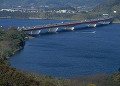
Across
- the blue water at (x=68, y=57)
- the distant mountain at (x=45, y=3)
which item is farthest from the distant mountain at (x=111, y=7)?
the blue water at (x=68, y=57)

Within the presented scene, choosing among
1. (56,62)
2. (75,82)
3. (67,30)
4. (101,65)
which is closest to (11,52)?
(56,62)

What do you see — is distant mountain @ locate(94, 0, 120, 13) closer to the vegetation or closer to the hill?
the hill

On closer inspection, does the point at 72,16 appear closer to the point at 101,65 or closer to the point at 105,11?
the point at 105,11

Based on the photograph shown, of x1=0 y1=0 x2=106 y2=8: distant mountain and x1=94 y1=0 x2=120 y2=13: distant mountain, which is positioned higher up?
x1=94 y1=0 x2=120 y2=13: distant mountain

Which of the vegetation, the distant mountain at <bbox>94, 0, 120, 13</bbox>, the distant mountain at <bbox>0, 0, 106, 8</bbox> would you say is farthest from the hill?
the vegetation

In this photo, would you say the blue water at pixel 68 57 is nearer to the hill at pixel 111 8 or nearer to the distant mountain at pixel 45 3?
the hill at pixel 111 8

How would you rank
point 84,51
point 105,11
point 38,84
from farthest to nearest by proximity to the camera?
point 105,11 → point 84,51 → point 38,84

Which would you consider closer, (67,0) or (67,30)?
(67,30)

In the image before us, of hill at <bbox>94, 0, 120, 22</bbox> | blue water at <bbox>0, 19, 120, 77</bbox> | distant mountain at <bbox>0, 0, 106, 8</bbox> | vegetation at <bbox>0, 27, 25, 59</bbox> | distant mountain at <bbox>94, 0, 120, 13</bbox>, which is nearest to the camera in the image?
blue water at <bbox>0, 19, 120, 77</bbox>

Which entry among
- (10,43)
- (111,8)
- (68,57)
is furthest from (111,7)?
(68,57)

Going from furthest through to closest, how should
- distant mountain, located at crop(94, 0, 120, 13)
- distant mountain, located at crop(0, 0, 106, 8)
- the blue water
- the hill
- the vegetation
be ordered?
1. distant mountain, located at crop(0, 0, 106, 8)
2. distant mountain, located at crop(94, 0, 120, 13)
3. the hill
4. the vegetation
5. the blue water

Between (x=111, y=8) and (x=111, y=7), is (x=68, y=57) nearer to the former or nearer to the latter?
(x=111, y=8)
